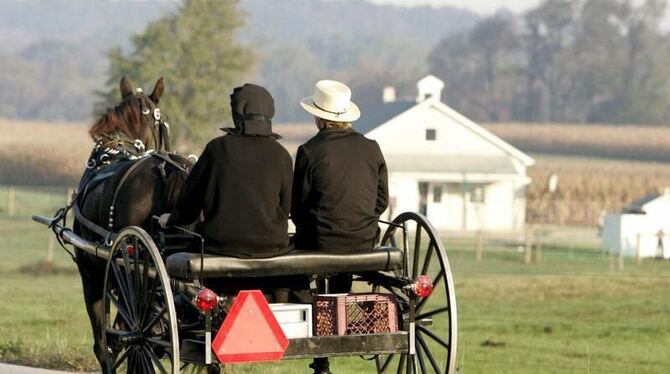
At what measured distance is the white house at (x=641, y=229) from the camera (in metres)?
49.7

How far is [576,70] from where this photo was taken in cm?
17675

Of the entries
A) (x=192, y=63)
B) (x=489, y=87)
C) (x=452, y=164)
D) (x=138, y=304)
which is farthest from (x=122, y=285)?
(x=489, y=87)

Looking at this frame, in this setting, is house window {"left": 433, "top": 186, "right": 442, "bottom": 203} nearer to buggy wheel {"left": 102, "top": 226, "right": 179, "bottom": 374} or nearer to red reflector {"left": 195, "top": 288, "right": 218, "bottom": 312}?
buggy wheel {"left": 102, "top": 226, "right": 179, "bottom": 374}

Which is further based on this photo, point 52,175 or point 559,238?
point 52,175

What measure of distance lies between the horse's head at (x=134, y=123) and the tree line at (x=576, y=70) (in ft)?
509

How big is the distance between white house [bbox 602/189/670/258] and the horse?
3661 centimetres

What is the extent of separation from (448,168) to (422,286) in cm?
5648

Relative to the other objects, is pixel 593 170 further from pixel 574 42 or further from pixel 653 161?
pixel 574 42

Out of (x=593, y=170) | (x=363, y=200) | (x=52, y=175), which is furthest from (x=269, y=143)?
(x=593, y=170)

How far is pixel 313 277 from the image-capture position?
9359 mm

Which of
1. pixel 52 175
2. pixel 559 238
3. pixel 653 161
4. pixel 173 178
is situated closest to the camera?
pixel 173 178

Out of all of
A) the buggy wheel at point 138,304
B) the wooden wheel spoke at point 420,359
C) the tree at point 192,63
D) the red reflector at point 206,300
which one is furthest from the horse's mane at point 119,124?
the tree at point 192,63

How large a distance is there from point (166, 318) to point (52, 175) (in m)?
70.1

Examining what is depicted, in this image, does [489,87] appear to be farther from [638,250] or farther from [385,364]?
[385,364]
